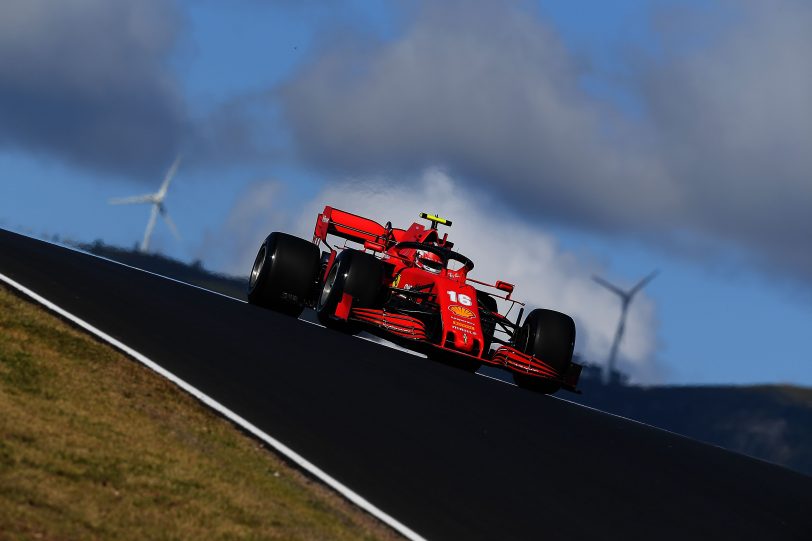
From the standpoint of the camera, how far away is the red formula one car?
22.7 m

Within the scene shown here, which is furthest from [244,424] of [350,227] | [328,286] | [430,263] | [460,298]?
[350,227]

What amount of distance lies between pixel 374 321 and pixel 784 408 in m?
24.3

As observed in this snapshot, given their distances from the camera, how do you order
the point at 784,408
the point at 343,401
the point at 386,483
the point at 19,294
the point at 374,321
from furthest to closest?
the point at 784,408 → the point at 374,321 → the point at 19,294 → the point at 343,401 → the point at 386,483

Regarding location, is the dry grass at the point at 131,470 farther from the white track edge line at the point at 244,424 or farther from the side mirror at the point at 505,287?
the side mirror at the point at 505,287

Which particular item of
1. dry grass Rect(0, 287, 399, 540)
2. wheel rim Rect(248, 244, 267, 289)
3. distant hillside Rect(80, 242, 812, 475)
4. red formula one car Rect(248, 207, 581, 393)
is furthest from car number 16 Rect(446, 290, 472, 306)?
distant hillside Rect(80, 242, 812, 475)

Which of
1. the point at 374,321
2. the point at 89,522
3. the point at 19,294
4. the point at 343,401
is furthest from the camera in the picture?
the point at 374,321

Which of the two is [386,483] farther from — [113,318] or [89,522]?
[113,318]

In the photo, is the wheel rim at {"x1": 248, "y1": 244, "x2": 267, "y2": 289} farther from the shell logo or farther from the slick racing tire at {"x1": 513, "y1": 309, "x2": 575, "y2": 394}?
the slick racing tire at {"x1": 513, "y1": 309, "x2": 575, "y2": 394}

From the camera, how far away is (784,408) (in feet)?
142

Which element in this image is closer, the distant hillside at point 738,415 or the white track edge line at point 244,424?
the white track edge line at point 244,424

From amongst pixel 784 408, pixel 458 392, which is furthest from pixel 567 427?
pixel 784 408

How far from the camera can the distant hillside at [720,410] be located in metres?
42.5

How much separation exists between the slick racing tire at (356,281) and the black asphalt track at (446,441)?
0.73m

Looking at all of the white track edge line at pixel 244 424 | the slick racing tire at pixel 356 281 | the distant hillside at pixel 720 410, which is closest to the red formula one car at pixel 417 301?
the slick racing tire at pixel 356 281
